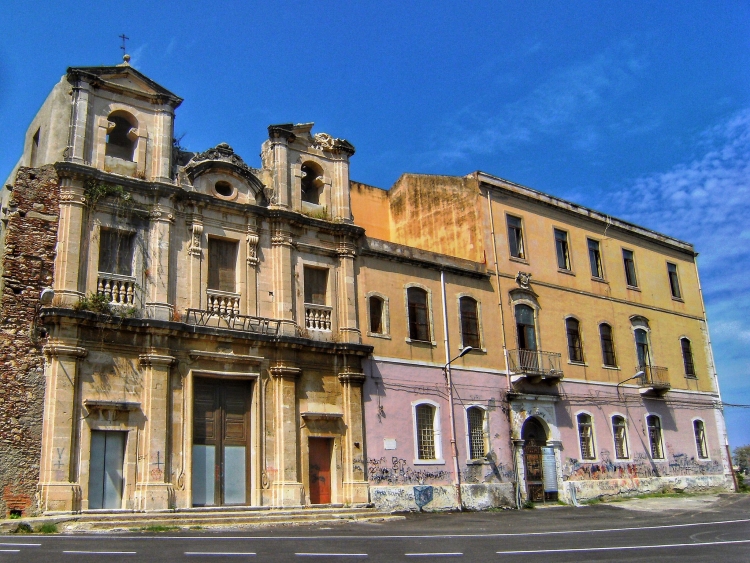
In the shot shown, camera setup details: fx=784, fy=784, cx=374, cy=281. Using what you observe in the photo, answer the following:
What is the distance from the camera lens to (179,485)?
20094 mm

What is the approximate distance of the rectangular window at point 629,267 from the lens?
35438mm

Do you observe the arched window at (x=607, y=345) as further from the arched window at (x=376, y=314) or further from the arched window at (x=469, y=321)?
the arched window at (x=376, y=314)

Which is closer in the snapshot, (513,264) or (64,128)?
(64,128)

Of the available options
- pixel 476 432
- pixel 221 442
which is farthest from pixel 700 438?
pixel 221 442

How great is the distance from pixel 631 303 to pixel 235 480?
20634 mm

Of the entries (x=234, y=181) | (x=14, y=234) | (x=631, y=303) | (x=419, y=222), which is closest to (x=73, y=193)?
(x=14, y=234)

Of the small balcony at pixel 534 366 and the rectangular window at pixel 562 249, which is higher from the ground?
the rectangular window at pixel 562 249

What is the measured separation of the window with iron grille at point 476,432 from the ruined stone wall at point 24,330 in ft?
45.3

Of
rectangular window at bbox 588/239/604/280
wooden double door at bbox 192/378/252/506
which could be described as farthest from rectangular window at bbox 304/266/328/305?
rectangular window at bbox 588/239/604/280

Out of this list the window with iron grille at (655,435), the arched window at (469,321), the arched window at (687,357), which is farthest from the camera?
the arched window at (687,357)

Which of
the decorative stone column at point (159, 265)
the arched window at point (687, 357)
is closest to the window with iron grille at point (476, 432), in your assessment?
the decorative stone column at point (159, 265)

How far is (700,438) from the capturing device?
35.9 meters

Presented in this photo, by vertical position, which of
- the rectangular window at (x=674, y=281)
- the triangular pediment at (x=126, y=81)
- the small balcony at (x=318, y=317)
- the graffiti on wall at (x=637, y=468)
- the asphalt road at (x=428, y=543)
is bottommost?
the asphalt road at (x=428, y=543)

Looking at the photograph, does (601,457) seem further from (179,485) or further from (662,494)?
(179,485)
